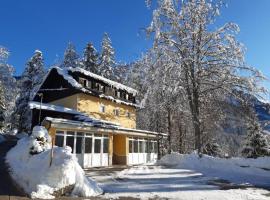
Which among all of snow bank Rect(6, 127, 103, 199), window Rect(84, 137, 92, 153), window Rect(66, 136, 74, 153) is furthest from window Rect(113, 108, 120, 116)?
snow bank Rect(6, 127, 103, 199)

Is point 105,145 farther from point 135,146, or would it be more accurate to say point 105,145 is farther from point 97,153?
point 135,146

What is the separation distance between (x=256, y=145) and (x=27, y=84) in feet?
99.9

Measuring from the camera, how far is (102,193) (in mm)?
12031

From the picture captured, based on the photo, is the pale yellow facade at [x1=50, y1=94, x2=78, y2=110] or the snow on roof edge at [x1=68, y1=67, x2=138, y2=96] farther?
the snow on roof edge at [x1=68, y1=67, x2=138, y2=96]

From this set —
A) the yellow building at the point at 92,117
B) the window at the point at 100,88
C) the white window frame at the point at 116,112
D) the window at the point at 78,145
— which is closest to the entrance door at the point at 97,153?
the yellow building at the point at 92,117

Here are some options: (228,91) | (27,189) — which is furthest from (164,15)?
(27,189)

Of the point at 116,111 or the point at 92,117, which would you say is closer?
the point at 92,117

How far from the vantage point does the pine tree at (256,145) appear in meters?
33.8

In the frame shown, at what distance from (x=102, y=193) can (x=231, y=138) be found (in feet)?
62.7

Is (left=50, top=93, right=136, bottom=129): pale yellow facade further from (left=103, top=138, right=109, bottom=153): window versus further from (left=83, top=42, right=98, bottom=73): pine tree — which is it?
(left=83, top=42, right=98, bottom=73): pine tree

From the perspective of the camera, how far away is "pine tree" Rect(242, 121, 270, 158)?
3378cm

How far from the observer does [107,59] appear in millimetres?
51062

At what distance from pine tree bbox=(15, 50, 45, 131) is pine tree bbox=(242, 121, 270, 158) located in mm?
26826

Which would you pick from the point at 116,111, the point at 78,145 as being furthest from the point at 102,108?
the point at 78,145
